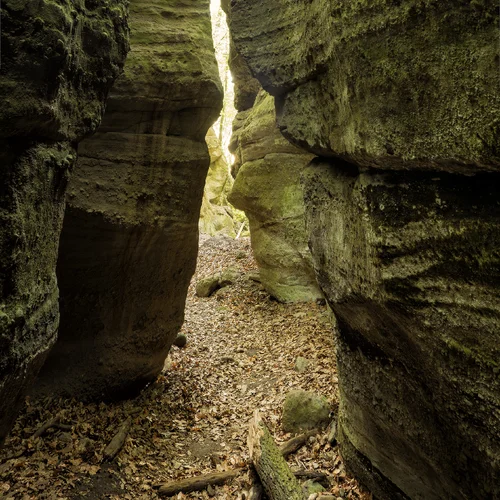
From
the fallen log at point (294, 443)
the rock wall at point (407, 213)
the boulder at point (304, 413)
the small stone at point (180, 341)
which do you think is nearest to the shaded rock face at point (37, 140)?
the rock wall at point (407, 213)

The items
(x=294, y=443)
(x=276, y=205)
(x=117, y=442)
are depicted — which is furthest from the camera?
(x=276, y=205)

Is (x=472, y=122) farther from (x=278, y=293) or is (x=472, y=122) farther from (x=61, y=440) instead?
(x=278, y=293)

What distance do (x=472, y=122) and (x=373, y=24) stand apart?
1.31 meters

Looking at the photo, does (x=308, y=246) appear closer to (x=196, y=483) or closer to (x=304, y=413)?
(x=304, y=413)

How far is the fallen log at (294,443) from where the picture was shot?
640cm

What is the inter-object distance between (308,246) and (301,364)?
4.05m

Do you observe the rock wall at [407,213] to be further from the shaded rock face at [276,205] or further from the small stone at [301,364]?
the shaded rock face at [276,205]

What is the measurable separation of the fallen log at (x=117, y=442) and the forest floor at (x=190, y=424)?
3.3 inches

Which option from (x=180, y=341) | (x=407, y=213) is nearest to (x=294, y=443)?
(x=407, y=213)

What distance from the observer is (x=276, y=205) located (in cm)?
1399

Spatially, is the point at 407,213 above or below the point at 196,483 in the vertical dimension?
above

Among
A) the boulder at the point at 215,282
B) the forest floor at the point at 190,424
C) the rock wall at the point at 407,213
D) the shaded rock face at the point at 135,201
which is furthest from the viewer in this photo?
the boulder at the point at 215,282

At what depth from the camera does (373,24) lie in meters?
3.71

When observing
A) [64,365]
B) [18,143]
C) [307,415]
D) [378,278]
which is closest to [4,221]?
[18,143]
